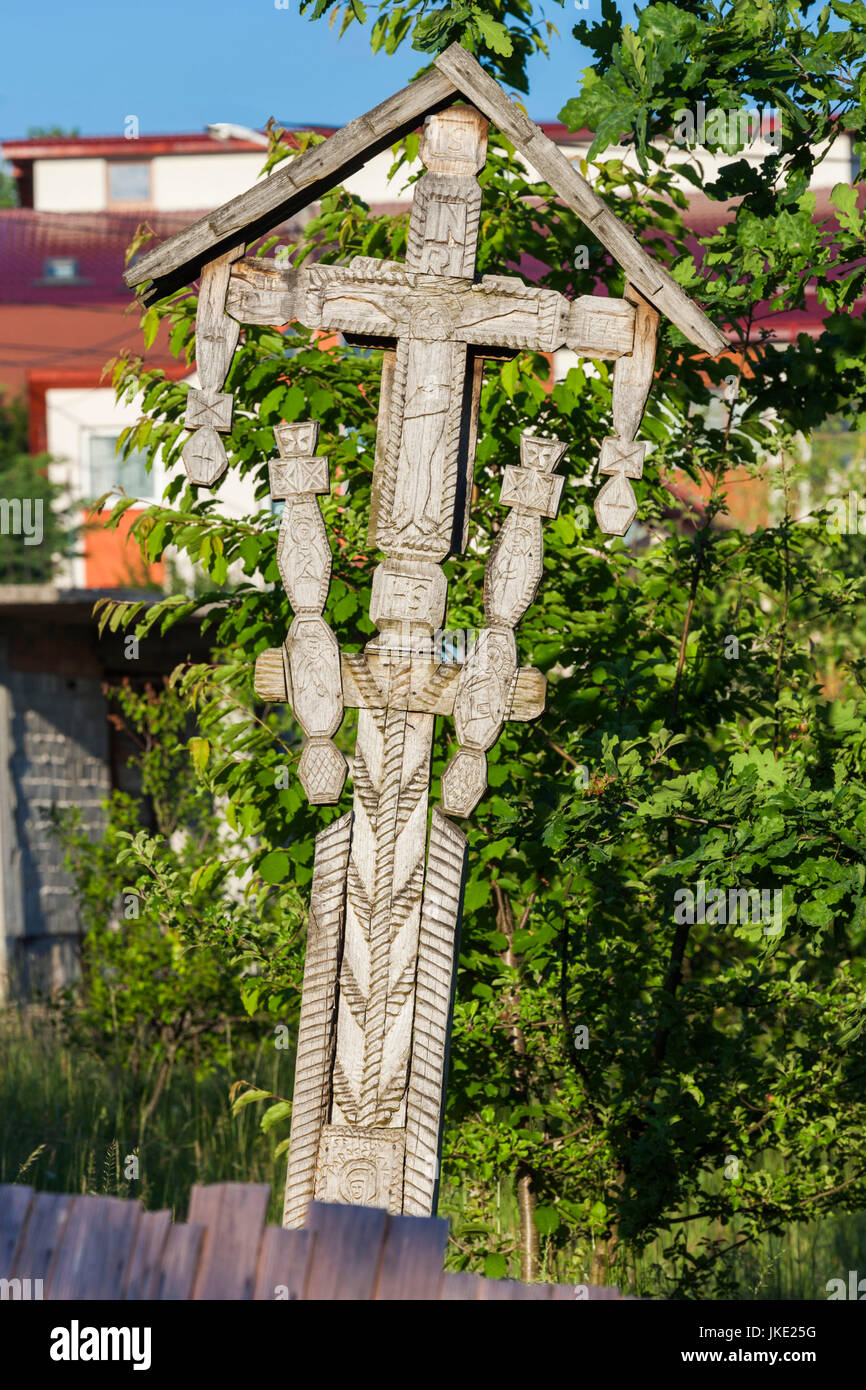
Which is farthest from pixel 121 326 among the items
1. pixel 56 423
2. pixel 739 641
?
pixel 739 641

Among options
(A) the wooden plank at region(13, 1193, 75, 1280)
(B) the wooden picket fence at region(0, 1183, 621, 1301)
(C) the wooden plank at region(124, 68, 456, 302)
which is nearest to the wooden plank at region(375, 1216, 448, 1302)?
(B) the wooden picket fence at region(0, 1183, 621, 1301)

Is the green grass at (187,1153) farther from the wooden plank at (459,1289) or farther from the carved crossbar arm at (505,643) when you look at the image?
the wooden plank at (459,1289)

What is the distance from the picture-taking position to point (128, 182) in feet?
83.5

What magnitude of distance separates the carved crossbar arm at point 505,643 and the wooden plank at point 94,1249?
123 centimetres

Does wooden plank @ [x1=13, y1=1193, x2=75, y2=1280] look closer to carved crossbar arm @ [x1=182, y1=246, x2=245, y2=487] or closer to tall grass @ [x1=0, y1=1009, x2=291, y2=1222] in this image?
carved crossbar arm @ [x1=182, y1=246, x2=245, y2=487]

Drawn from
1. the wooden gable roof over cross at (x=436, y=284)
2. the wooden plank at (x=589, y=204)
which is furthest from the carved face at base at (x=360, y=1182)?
the wooden plank at (x=589, y=204)

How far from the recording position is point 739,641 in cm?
547

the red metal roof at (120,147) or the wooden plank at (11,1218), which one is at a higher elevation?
the red metal roof at (120,147)

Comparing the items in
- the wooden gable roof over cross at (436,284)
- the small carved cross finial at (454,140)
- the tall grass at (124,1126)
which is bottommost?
the tall grass at (124,1126)

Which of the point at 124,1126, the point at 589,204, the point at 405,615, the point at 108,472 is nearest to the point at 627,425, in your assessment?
the point at 589,204

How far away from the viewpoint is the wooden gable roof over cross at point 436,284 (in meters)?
3.62

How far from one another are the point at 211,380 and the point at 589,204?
107 centimetres

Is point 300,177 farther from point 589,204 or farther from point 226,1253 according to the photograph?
point 226,1253

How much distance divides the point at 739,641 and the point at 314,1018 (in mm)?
2642
